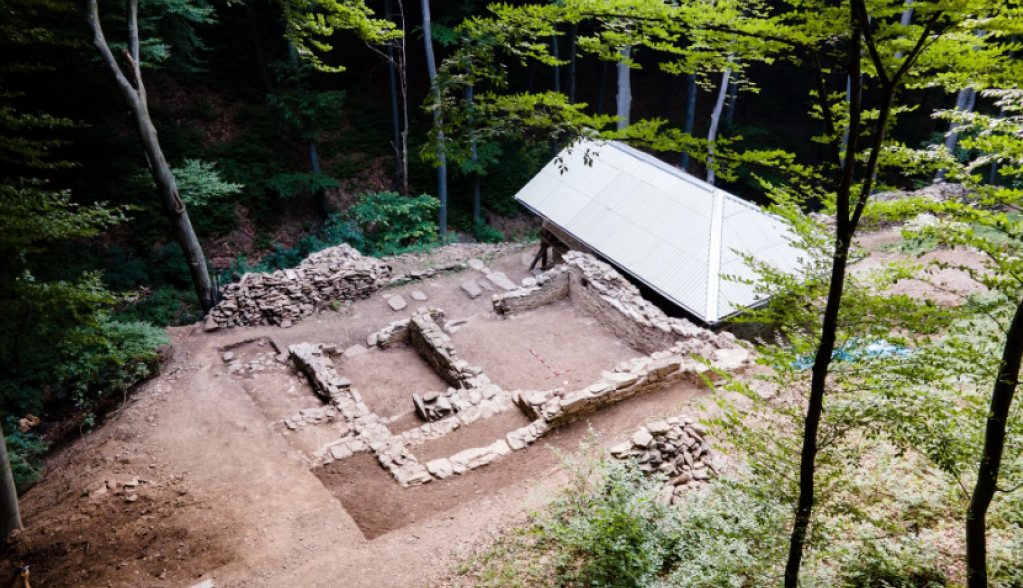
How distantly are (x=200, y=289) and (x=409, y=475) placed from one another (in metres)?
8.81

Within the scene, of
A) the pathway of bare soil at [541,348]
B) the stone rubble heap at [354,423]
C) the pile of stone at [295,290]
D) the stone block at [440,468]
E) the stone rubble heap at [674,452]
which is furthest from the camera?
the pile of stone at [295,290]

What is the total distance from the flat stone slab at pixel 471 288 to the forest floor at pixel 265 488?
3744 millimetres

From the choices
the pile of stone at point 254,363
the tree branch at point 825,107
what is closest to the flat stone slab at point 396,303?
the pile of stone at point 254,363

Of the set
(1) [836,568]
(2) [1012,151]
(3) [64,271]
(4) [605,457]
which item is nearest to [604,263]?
(4) [605,457]

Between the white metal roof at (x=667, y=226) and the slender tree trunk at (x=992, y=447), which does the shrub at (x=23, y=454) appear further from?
the white metal roof at (x=667, y=226)

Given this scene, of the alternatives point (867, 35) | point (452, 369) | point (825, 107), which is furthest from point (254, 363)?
point (867, 35)

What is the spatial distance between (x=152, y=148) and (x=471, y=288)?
8603 mm

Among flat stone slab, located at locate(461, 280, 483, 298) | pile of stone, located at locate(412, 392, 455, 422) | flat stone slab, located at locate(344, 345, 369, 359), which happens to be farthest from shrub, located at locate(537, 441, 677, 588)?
flat stone slab, located at locate(461, 280, 483, 298)

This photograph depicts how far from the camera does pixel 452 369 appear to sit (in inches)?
456

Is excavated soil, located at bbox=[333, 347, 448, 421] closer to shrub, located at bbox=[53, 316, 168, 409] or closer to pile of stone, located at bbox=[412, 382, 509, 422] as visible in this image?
pile of stone, located at bbox=[412, 382, 509, 422]

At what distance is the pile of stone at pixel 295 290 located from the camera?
539 inches

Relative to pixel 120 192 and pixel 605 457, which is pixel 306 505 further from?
pixel 120 192

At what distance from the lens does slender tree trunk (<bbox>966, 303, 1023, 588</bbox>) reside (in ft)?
11.6

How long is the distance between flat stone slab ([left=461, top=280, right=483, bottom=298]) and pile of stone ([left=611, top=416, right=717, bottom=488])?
8554 mm
